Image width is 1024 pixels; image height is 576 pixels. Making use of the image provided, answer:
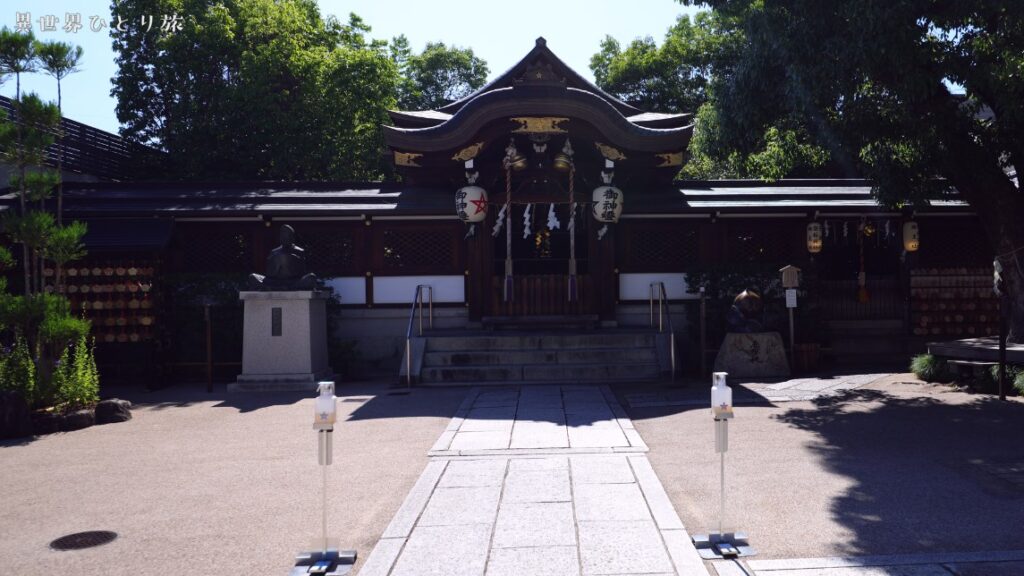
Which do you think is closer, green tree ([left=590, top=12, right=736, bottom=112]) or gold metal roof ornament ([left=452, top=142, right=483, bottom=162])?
gold metal roof ornament ([left=452, top=142, right=483, bottom=162])

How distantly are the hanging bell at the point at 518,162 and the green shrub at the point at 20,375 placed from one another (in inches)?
337


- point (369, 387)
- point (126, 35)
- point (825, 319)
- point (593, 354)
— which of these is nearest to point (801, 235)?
point (825, 319)

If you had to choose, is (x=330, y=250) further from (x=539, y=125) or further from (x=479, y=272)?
(x=539, y=125)

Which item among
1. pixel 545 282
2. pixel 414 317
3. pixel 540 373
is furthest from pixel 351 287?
pixel 540 373

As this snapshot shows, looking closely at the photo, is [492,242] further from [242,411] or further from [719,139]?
[242,411]

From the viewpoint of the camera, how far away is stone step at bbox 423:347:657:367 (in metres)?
12.5

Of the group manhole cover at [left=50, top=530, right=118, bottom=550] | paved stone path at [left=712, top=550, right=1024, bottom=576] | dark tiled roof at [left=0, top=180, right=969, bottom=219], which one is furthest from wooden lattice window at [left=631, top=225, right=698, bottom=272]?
manhole cover at [left=50, top=530, right=118, bottom=550]

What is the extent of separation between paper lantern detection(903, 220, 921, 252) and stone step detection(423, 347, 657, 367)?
6350 millimetres

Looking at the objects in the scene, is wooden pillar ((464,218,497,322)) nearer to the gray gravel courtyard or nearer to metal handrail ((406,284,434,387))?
metal handrail ((406,284,434,387))

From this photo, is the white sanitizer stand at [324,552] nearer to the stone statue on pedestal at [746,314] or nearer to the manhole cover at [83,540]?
the manhole cover at [83,540]

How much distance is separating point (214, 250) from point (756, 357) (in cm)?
1128

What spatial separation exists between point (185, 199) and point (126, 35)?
11816mm

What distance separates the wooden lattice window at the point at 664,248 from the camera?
1479 centimetres

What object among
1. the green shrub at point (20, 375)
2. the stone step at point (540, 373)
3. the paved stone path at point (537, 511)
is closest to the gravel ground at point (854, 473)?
the paved stone path at point (537, 511)
